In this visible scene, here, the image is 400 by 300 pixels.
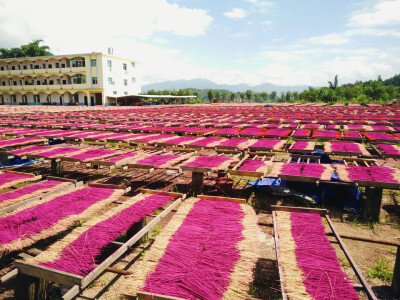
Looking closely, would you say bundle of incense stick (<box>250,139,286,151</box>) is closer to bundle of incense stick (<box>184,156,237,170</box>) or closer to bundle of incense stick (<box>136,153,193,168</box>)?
bundle of incense stick (<box>184,156,237,170</box>)

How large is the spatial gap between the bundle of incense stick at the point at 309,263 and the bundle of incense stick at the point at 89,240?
8.62ft

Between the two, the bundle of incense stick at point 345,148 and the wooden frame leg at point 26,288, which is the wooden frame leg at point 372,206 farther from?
the wooden frame leg at point 26,288

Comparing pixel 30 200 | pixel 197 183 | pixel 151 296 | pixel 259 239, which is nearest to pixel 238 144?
pixel 197 183

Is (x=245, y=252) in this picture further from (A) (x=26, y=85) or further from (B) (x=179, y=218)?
(A) (x=26, y=85)

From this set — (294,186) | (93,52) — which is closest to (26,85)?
(93,52)

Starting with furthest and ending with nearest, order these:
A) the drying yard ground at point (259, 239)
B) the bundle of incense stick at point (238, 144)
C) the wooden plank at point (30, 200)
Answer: the bundle of incense stick at point (238, 144)
the wooden plank at point (30, 200)
the drying yard ground at point (259, 239)

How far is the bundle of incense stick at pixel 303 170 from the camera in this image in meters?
7.29

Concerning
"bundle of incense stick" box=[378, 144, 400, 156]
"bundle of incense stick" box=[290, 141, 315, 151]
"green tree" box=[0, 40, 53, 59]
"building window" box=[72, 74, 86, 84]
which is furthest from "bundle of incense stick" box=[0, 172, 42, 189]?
"green tree" box=[0, 40, 53, 59]

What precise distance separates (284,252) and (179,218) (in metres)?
1.94

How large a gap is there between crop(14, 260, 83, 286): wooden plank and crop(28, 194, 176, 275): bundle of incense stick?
0.14 metres

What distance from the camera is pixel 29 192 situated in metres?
5.98

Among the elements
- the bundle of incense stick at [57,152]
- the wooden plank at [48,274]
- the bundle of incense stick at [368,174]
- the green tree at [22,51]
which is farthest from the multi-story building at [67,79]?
the wooden plank at [48,274]

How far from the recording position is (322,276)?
11.0 ft

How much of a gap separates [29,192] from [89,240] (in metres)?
2.92
